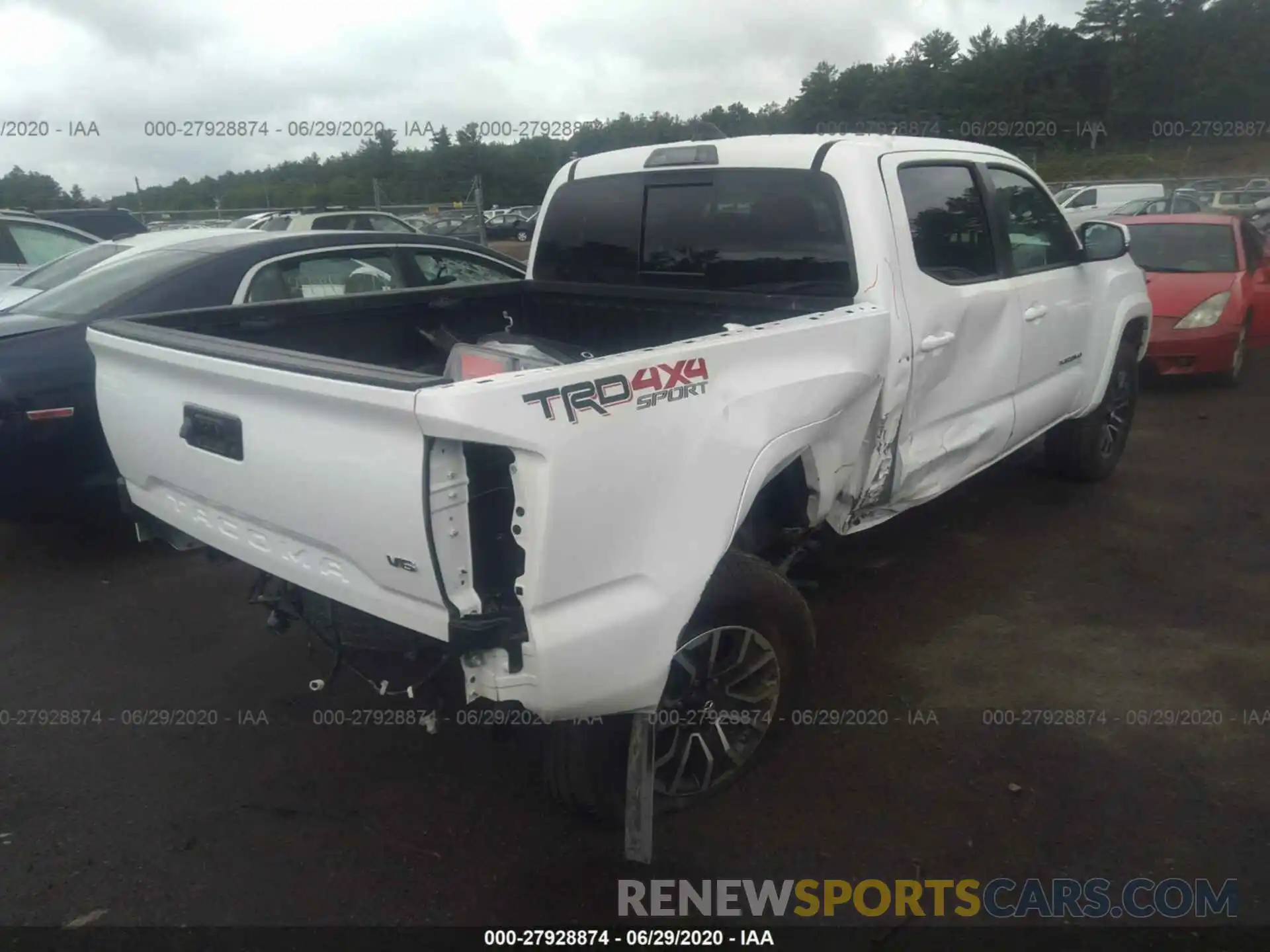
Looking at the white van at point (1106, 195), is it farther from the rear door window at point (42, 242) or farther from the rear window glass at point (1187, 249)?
the rear door window at point (42, 242)

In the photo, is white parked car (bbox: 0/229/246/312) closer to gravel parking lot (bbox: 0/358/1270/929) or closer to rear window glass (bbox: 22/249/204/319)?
rear window glass (bbox: 22/249/204/319)

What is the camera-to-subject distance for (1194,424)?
24.6 ft

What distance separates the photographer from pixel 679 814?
118 inches

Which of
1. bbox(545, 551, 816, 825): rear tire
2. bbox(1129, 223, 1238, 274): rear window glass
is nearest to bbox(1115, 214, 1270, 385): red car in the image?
bbox(1129, 223, 1238, 274): rear window glass

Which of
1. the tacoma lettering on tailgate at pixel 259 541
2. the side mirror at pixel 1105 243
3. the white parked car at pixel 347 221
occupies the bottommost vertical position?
the tacoma lettering on tailgate at pixel 259 541

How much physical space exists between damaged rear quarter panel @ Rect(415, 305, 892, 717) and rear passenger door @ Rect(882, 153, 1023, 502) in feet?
3.20

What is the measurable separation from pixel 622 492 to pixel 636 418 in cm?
18

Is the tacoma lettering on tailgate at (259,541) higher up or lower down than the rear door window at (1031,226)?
lower down

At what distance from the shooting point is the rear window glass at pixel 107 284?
4.87m

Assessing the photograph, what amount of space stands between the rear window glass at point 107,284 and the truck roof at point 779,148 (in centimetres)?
248

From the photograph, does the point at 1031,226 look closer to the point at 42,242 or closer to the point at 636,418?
the point at 636,418

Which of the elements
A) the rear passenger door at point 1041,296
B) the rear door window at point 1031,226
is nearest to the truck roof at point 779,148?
the rear door window at point 1031,226

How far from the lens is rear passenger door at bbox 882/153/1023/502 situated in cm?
359

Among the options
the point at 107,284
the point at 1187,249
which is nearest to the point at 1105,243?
the point at 1187,249
